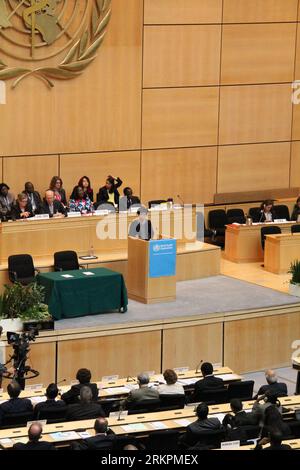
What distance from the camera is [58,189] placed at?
1730 cm

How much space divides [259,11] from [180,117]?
248cm

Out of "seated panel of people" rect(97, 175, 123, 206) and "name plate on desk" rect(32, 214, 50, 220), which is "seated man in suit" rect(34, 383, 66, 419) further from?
"seated panel of people" rect(97, 175, 123, 206)

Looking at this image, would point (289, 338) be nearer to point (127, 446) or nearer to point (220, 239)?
point (220, 239)

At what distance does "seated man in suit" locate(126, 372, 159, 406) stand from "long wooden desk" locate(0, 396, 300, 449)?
0.47 meters

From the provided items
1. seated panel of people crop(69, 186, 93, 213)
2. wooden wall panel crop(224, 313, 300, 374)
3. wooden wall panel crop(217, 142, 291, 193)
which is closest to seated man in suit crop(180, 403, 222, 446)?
wooden wall panel crop(224, 313, 300, 374)

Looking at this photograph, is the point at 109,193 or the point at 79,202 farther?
the point at 109,193

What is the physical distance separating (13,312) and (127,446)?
5.35 meters

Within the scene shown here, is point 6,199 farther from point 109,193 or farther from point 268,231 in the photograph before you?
point 268,231

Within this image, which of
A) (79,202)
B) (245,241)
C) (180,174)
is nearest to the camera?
(79,202)

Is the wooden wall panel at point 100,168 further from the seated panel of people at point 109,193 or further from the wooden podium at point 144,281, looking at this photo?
the wooden podium at point 144,281

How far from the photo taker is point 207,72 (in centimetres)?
1969

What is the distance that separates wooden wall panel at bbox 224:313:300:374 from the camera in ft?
49.4

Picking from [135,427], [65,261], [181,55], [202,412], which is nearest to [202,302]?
[65,261]

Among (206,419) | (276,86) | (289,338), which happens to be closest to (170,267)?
(289,338)
